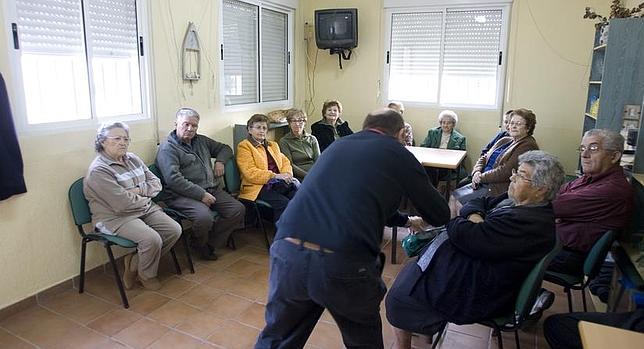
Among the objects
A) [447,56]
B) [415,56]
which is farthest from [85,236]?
[447,56]

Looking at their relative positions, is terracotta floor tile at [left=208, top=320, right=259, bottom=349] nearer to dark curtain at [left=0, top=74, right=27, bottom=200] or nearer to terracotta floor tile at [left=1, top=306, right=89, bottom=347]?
terracotta floor tile at [left=1, top=306, right=89, bottom=347]

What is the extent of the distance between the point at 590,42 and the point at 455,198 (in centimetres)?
207

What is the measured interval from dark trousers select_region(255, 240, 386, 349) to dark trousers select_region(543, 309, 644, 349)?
792mm

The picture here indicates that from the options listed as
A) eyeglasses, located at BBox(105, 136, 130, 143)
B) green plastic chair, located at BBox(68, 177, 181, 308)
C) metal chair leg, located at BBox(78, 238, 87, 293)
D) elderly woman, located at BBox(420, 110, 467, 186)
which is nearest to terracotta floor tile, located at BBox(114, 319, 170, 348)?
green plastic chair, located at BBox(68, 177, 181, 308)

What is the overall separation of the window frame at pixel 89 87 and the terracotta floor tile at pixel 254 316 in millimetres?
1623

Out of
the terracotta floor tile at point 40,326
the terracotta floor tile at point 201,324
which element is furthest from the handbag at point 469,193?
the terracotta floor tile at point 40,326

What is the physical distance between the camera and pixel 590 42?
14.4ft

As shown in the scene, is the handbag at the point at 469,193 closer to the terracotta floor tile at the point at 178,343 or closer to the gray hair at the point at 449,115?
the gray hair at the point at 449,115

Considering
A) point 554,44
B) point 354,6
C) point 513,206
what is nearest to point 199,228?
point 513,206

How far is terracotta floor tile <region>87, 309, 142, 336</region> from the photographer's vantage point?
101 inches

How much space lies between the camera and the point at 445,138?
4.95 m

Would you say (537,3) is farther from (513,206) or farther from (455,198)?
(513,206)

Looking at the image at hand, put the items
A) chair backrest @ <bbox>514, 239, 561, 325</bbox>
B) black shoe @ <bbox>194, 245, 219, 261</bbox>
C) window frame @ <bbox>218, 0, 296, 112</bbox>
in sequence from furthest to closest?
1. window frame @ <bbox>218, 0, 296, 112</bbox>
2. black shoe @ <bbox>194, 245, 219, 261</bbox>
3. chair backrest @ <bbox>514, 239, 561, 325</bbox>

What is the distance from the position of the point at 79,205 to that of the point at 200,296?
3.17 feet
